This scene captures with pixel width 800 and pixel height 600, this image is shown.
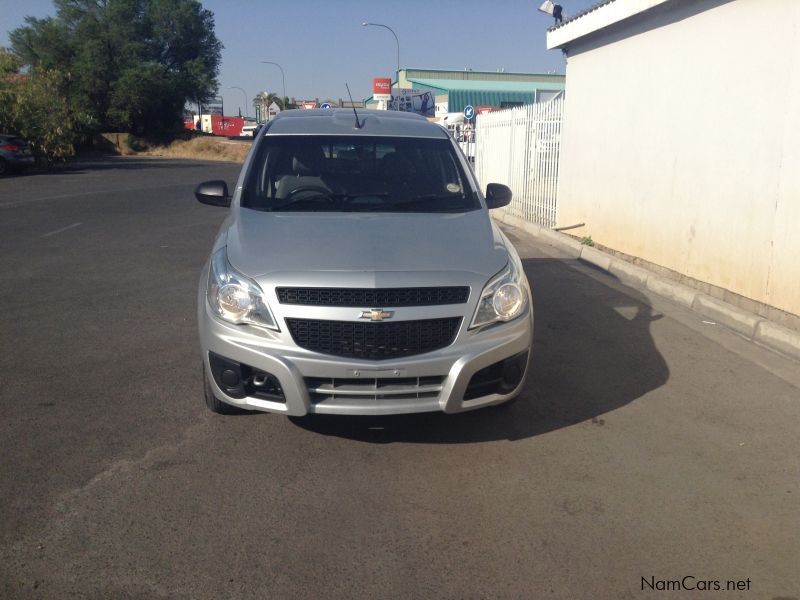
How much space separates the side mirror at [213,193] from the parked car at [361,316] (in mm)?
784

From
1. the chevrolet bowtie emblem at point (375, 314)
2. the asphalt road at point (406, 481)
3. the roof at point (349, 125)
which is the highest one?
the roof at point (349, 125)

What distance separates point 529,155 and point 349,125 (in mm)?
10468

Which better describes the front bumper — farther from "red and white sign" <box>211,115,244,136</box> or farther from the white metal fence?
"red and white sign" <box>211,115,244,136</box>

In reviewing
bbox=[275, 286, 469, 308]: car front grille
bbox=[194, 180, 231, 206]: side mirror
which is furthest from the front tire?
bbox=[194, 180, 231, 206]: side mirror

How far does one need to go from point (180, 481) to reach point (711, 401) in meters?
3.48

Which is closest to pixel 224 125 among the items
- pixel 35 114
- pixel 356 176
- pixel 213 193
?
pixel 35 114

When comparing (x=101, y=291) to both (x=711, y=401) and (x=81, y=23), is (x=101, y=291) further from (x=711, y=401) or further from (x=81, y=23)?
(x=81, y=23)

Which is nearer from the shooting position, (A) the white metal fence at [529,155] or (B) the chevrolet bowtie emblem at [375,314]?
(B) the chevrolet bowtie emblem at [375,314]

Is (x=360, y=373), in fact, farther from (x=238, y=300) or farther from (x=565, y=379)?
(x=565, y=379)

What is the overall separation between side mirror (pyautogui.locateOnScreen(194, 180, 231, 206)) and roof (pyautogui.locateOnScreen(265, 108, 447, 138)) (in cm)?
52

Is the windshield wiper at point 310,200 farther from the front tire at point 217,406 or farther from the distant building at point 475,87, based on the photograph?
the distant building at point 475,87

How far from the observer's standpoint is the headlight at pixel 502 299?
4.11m

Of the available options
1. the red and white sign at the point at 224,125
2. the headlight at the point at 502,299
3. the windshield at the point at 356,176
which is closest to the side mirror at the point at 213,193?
the windshield at the point at 356,176

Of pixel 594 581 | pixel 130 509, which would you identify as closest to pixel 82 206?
pixel 130 509
